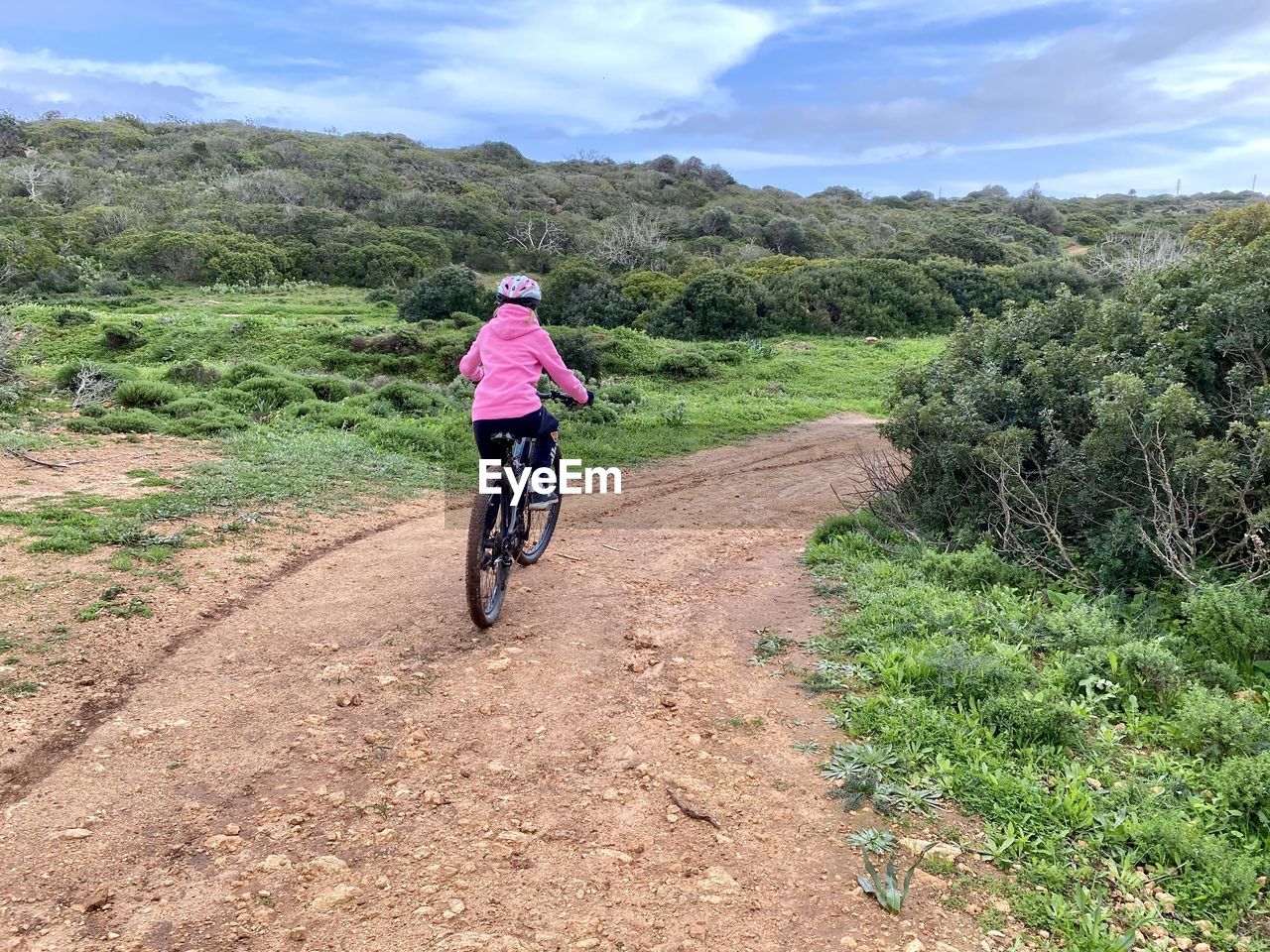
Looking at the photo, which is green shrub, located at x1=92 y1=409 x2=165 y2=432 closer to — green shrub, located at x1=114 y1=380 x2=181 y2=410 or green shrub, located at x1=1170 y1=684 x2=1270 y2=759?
green shrub, located at x1=114 y1=380 x2=181 y2=410

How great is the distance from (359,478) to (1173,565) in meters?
7.43

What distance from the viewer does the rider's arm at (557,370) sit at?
489cm

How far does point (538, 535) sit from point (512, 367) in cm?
174

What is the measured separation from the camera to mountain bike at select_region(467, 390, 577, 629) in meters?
4.54

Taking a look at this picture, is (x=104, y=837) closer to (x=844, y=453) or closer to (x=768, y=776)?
(x=768, y=776)

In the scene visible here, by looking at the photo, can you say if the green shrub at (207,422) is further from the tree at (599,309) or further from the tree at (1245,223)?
the tree at (1245,223)

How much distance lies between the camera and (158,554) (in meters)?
5.59

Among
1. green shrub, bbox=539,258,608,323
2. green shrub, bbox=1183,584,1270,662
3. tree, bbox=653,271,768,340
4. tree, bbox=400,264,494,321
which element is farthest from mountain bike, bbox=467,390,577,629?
green shrub, bbox=539,258,608,323

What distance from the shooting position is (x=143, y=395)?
11375mm

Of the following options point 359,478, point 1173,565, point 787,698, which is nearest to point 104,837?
point 787,698

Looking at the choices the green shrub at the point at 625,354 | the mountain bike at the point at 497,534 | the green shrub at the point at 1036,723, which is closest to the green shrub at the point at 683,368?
the green shrub at the point at 625,354

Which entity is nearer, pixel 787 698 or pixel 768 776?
pixel 768 776

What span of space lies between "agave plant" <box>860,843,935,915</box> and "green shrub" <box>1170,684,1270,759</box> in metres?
1.46

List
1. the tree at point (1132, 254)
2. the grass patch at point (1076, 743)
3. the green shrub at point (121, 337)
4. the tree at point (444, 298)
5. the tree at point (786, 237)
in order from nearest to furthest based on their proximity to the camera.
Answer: the grass patch at point (1076, 743)
the green shrub at point (121, 337)
the tree at point (444, 298)
the tree at point (1132, 254)
the tree at point (786, 237)
